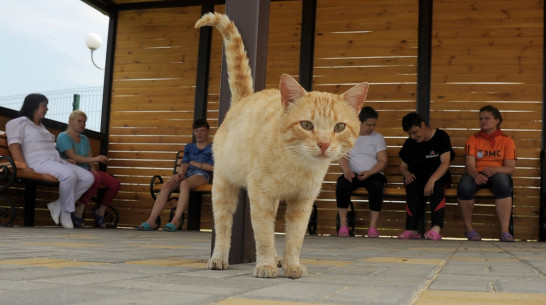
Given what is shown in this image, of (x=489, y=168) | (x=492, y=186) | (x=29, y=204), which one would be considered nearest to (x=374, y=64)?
(x=489, y=168)

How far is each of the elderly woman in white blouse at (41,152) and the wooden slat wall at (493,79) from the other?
4.51 metres

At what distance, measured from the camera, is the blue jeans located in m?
5.88

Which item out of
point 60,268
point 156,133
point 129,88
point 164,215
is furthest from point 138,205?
point 60,268

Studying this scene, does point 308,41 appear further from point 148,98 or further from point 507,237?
point 507,237

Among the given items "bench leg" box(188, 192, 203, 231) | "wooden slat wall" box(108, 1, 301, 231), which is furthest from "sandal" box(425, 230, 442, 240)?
"wooden slat wall" box(108, 1, 301, 231)

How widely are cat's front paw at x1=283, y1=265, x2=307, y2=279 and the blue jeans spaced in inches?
179

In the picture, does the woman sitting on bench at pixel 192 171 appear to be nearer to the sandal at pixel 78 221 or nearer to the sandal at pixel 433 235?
the sandal at pixel 78 221

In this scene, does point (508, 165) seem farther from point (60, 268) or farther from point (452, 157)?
point (60, 268)

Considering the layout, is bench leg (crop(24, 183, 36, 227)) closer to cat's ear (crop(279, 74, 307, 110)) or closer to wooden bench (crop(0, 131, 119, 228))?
wooden bench (crop(0, 131, 119, 228))

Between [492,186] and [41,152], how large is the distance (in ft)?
16.4

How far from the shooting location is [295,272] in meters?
1.93

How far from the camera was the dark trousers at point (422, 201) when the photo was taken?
238 inches

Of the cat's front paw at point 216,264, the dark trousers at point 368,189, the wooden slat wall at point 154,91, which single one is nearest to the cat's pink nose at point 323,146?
the cat's front paw at point 216,264

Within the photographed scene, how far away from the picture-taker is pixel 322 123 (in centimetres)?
197
